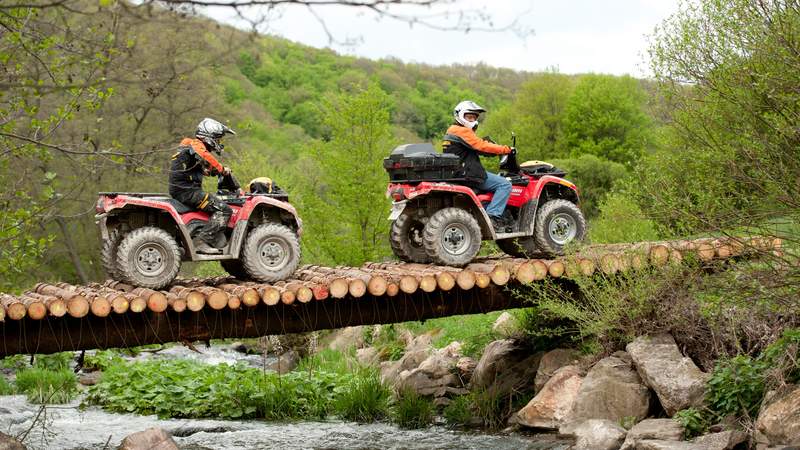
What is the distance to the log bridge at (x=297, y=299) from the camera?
10000 mm

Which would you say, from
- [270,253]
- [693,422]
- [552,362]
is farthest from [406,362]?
[693,422]

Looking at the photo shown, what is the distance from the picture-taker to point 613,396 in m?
11.5

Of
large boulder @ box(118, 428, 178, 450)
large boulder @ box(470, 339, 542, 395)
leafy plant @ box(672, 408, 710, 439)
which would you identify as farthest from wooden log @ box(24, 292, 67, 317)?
leafy plant @ box(672, 408, 710, 439)

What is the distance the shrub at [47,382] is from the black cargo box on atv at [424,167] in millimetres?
7534

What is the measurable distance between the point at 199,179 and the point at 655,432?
5484 mm

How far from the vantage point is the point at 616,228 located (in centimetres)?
1973

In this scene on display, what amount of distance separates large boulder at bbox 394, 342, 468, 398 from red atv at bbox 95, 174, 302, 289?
3588mm

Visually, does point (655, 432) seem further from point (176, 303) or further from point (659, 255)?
point (176, 303)

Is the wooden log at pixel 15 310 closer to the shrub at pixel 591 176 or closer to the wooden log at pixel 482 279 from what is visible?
the wooden log at pixel 482 279

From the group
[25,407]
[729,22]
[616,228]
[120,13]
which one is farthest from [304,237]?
[120,13]

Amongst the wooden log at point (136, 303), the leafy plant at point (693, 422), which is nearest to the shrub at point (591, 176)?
the leafy plant at point (693, 422)

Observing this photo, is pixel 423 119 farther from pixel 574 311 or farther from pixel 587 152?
pixel 574 311

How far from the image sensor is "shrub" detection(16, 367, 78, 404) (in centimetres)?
1655

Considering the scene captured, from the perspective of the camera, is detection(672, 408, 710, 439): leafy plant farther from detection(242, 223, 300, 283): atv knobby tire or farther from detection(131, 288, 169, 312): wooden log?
detection(131, 288, 169, 312): wooden log
